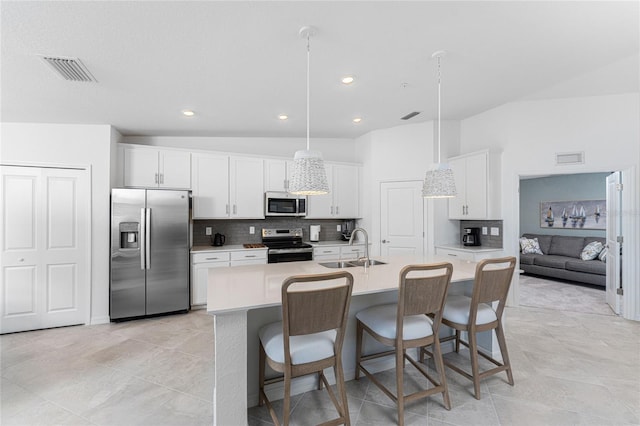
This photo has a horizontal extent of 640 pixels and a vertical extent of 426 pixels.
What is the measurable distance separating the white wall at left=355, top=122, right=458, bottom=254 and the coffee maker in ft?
0.74

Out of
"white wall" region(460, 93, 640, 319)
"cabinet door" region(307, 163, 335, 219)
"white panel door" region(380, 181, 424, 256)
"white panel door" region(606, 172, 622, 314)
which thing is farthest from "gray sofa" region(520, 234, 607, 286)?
"cabinet door" region(307, 163, 335, 219)

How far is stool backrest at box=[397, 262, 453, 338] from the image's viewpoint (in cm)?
182

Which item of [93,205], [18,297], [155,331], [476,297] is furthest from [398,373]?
[18,297]

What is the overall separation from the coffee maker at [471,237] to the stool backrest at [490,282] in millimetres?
2352

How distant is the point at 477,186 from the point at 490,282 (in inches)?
98.5

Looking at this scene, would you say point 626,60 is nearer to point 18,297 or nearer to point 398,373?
point 398,373

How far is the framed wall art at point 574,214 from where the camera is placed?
584 centimetres

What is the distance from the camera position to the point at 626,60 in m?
2.80

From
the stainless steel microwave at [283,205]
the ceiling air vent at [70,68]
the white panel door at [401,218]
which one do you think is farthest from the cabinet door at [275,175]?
the ceiling air vent at [70,68]

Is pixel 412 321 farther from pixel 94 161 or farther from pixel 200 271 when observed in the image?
pixel 94 161

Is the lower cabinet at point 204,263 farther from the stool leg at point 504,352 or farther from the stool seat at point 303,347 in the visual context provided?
the stool leg at point 504,352

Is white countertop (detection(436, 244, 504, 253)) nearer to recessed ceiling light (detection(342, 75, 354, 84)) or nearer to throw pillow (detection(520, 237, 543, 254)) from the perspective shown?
recessed ceiling light (detection(342, 75, 354, 84))

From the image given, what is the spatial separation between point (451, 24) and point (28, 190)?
467 cm

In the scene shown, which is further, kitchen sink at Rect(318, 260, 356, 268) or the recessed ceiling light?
the recessed ceiling light
